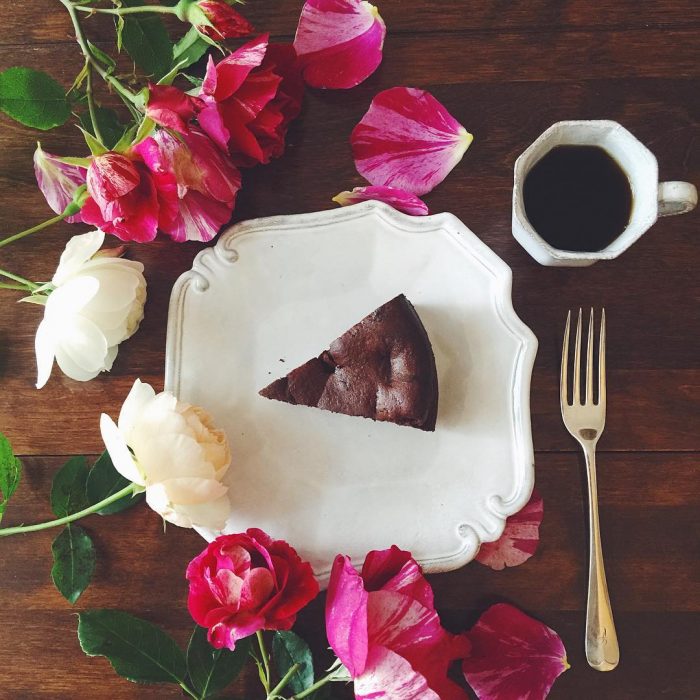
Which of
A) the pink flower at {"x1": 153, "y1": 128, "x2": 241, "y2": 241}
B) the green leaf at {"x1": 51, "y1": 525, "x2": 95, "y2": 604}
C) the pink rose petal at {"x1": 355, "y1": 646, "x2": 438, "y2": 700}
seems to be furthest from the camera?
the green leaf at {"x1": 51, "y1": 525, "x2": 95, "y2": 604}

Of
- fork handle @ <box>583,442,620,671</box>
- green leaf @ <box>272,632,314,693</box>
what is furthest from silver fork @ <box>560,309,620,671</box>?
green leaf @ <box>272,632,314,693</box>

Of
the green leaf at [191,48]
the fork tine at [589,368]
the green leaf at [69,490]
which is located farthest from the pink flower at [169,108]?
the fork tine at [589,368]

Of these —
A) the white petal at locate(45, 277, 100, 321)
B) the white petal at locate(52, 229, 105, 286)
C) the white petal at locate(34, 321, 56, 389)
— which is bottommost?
the white petal at locate(34, 321, 56, 389)

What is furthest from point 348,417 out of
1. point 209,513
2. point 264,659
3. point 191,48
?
point 191,48

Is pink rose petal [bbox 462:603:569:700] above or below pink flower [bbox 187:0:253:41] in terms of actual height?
below

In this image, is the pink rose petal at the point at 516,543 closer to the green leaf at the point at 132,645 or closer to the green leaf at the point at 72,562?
the green leaf at the point at 132,645

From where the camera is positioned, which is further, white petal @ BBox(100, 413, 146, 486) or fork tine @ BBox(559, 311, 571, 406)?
fork tine @ BBox(559, 311, 571, 406)

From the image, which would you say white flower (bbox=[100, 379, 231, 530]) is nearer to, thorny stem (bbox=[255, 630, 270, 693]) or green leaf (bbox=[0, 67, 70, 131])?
thorny stem (bbox=[255, 630, 270, 693])
